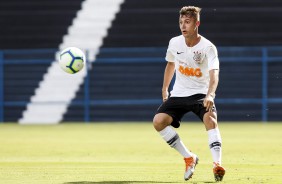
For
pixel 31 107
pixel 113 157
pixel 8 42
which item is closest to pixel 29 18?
pixel 8 42

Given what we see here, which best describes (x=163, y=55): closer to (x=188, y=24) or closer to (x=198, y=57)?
(x=198, y=57)

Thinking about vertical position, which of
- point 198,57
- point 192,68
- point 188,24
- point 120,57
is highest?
point 188,24

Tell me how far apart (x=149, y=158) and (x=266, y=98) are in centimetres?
987

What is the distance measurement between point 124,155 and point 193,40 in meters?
3.30

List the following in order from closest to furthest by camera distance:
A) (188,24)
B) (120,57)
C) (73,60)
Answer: (188,24)
(73,60)
(120,57)

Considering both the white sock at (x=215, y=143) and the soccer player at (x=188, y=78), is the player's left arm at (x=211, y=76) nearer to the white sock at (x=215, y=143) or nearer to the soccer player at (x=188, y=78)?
the soccer player at (x=188, y=78)

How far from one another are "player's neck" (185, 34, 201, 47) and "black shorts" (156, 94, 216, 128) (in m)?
0.53

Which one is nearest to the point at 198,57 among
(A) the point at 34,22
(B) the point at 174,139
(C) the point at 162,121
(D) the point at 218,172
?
(C) the point at 162,121

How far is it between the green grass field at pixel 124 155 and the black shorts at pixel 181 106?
0.63 metres

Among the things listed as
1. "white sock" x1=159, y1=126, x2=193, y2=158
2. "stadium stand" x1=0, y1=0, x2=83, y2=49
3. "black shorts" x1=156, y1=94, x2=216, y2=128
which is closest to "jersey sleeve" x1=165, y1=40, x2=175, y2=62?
"black shorts" x1=156, y1=94, x2=216, y2=128

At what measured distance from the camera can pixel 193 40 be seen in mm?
8719

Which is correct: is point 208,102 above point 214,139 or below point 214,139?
above

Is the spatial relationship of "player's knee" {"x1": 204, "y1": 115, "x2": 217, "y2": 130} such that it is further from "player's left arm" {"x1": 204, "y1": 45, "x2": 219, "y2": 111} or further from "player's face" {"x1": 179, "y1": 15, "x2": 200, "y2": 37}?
"player's face" {"x1": 179, "y1": 15, "x2": 200, "y2": 37}

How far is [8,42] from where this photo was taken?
22000mm
